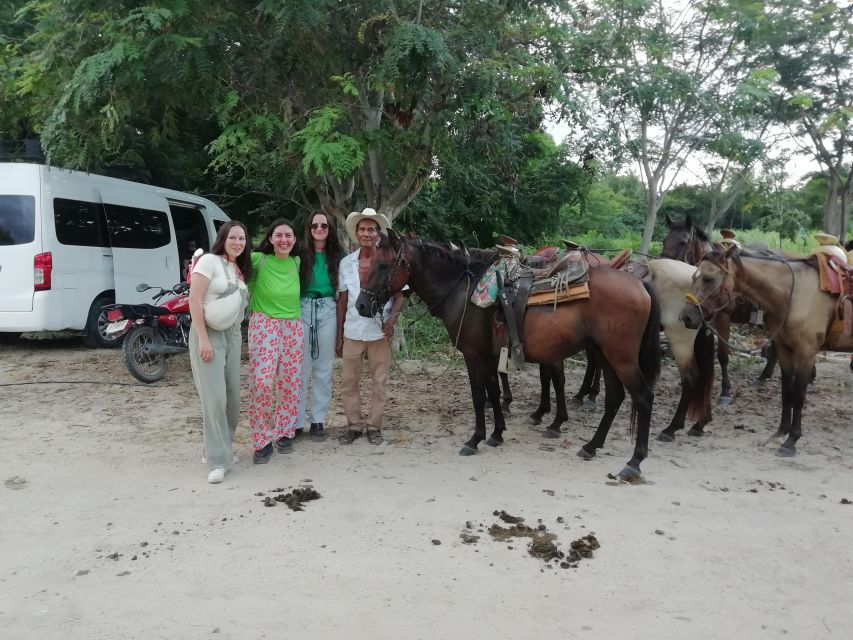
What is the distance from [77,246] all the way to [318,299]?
468 cm

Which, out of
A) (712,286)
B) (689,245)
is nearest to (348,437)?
(712,286)

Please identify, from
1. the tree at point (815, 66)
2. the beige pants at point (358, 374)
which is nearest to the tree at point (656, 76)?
the tree at point (815, 66)

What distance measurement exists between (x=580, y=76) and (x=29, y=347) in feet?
26.3

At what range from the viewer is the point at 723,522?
12.3ft

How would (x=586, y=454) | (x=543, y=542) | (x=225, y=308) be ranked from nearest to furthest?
(x=543, y=542) < (x=225, y=308) < (x=586, y=454)

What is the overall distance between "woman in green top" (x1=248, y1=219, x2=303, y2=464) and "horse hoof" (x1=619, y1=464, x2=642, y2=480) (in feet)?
7.99

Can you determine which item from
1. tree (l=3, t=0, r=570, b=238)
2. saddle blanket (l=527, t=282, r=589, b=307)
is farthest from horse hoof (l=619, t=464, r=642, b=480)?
tree (l=3, t=0, r=570, b=238)

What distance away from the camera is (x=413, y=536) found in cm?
350

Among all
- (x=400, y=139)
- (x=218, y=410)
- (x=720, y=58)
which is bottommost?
(x=218, y=410)

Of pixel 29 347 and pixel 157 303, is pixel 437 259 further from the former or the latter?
pixel 29 347

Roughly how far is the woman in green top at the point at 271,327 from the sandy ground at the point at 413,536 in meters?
0.39

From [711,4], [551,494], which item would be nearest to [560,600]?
[551,494]

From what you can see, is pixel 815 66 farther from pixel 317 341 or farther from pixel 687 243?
pixel 317 341

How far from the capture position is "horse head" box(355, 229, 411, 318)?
4578mm
